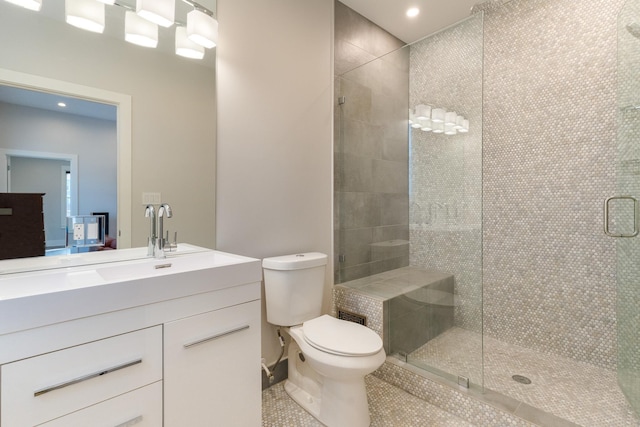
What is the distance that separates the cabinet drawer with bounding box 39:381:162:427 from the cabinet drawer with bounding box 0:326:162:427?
2cm

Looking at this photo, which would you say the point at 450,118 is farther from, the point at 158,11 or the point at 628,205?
the point at 158,11

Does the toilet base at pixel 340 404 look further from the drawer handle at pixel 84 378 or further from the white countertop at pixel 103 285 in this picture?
the drawer handle at pixel 84 378

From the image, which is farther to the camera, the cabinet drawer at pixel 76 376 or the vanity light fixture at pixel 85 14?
the vanity light fixture at pixel 85 14

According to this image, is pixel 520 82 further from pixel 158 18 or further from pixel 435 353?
pixel 158 18

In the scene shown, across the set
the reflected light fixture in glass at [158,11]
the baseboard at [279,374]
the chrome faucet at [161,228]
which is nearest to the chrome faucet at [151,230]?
the chrome faucet at [161,228]

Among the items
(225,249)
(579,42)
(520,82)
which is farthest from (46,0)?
(579,42)

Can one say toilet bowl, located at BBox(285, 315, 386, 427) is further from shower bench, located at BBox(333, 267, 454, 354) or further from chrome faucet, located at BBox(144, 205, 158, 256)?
chrome faucet, located at BBox(144, 205, 158, 256)

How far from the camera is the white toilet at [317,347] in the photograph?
1438 mm

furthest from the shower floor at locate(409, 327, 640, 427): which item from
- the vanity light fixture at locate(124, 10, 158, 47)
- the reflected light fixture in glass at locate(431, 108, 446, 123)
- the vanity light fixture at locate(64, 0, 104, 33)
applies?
the vanity light fixture at locate(64, 0, 104, 33)

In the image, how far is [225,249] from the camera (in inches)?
67.0

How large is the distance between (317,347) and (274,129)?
1298mm

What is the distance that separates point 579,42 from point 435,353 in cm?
226

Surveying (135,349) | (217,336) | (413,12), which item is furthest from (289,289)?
(413,12)

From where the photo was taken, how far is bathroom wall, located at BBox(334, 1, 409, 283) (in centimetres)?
235
